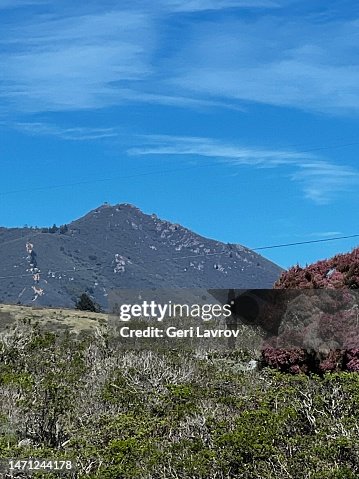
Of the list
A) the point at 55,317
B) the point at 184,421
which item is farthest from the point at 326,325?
the point at 55,317

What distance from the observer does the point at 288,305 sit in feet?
54.9

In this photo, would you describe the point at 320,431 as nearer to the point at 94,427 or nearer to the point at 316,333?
the point at 94,427

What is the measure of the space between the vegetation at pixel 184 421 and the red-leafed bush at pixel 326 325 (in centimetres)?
62

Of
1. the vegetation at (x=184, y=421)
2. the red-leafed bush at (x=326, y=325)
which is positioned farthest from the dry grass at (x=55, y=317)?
the vegetation at (x=184, y=421)

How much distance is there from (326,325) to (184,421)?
14.2 ft

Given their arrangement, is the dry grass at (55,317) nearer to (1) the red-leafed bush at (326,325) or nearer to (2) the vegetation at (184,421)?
(1) the red-leafed bush at (326,325)

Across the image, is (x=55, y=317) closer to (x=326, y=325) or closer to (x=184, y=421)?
(x=326, y=325)

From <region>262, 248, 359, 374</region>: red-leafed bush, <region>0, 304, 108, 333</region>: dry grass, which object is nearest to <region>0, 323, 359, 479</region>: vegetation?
<region>262, 248, 359, 374</region>: red-leafed bush

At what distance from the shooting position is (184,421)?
40.8ft

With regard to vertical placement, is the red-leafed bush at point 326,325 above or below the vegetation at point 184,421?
above

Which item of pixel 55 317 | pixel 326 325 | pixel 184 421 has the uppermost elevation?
pixel 55 317

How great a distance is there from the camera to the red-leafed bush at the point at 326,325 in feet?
50.5

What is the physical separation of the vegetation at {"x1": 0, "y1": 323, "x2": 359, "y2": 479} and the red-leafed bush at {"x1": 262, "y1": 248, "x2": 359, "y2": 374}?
24.5 inches

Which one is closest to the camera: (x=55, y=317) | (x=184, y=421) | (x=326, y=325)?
(x=184, y=421)
